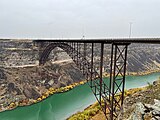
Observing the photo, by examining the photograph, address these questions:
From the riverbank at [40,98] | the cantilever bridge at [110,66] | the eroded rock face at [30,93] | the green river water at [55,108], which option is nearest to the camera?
the cantilever bridge at [110,66]

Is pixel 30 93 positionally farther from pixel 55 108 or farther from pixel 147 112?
pixel 147 112

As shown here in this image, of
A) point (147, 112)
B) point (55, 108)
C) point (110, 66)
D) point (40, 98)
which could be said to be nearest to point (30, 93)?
point (40, 98)

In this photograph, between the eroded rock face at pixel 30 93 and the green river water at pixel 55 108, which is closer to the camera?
the green river water at pixel 55 108

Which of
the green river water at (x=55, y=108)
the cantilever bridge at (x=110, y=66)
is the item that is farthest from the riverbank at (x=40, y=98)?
the cantilever bridge at (x=110, y=66)

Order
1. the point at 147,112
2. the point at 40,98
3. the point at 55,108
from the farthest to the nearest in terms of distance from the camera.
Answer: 1. the point at 40,98
2. the point at 55,108
3. the point at 147,112

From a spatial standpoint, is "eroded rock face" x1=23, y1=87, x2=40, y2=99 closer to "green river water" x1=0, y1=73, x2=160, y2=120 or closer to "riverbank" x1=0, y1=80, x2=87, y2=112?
"riverbank" x1=0, y1=80, x2=87, y2=112

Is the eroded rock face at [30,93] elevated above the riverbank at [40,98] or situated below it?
above

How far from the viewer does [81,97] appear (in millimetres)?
38031

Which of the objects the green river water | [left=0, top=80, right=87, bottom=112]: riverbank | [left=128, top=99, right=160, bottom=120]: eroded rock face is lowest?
the green river water

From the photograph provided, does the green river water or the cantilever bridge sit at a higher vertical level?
the cantilever bridge

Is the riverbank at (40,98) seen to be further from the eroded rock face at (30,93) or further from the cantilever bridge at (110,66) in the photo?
the cantilever bridge at (110,66)

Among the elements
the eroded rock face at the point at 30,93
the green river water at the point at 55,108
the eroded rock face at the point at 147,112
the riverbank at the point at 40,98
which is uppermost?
the eroded rock face at the point at 147,112

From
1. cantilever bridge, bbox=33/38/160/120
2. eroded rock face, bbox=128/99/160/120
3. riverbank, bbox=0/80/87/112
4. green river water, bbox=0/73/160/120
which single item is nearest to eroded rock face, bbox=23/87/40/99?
riverbank, bbox=0/80/87/112

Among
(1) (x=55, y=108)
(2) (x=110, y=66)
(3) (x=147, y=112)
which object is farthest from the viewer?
(1) (x=55, y=108)
